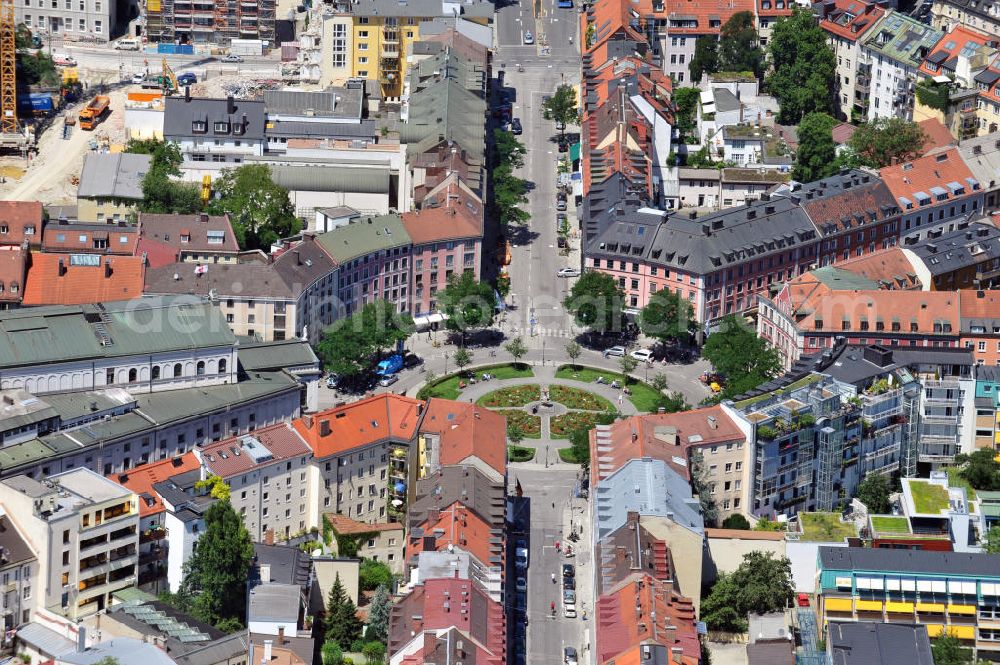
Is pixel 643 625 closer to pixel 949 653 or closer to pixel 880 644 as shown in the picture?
pixel 880 644

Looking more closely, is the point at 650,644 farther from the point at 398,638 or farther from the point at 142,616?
the point at 142,616

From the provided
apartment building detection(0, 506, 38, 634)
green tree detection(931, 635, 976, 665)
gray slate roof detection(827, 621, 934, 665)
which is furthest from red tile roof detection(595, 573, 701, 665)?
apartment building detection(0, 506, 38, 634)

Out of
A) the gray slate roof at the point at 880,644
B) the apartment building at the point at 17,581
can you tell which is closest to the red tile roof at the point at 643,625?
the gray slate roof at the point at 880,644

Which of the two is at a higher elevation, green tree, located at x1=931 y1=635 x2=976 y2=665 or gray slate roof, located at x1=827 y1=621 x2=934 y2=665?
gray slate roof, located at x1=827 y1=621 x2=934 y2=665

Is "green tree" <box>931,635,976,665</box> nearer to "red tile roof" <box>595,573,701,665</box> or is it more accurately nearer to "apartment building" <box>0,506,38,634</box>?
"red tile roof" <box>595,573,701,665</box>

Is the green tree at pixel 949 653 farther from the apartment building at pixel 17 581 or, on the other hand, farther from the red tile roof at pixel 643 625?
the apartment building at pixel 17 581

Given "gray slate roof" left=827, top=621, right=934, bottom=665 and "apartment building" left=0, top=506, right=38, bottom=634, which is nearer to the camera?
"gray slate roof" left=827, top=621, right=934, bottom=665

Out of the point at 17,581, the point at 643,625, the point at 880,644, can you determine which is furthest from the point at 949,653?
the point at 17,581
